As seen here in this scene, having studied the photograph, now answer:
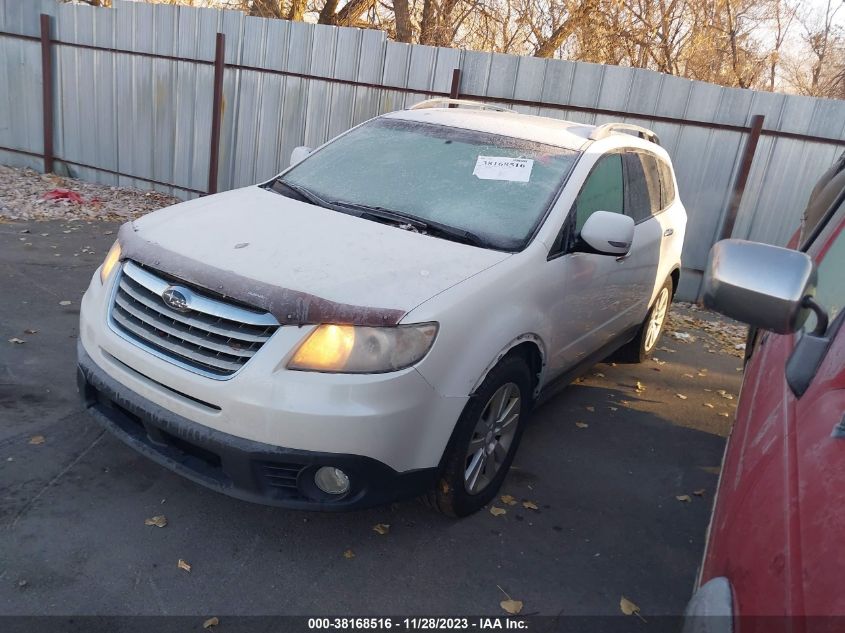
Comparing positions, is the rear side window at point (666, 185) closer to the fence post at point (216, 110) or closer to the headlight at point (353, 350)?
the headlight at point (353, 350)

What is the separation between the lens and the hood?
262 cm

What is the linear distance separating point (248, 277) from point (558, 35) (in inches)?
513

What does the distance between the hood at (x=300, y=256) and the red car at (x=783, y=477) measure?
50.3 inches

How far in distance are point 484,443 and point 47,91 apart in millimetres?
9883

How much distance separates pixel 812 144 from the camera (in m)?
7.17

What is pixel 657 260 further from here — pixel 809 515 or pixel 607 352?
pixel 809 515

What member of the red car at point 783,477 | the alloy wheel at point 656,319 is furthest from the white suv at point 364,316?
the alloy wheel at point 656,319

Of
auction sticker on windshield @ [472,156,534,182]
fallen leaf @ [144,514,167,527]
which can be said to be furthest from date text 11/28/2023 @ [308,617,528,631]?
auction sticker on windshield @ [472,156,534,182]

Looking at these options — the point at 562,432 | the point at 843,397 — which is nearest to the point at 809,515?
the point at 843,397

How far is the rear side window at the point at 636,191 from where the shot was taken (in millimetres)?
4445

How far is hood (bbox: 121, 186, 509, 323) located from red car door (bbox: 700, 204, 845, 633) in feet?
4.37

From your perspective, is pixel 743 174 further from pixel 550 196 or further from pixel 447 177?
pixel 447 177

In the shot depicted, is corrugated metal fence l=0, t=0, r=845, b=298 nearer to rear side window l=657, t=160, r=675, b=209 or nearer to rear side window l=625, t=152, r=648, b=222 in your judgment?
rear side window l=657, t=160, r=675, b=209

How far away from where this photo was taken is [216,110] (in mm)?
9078
